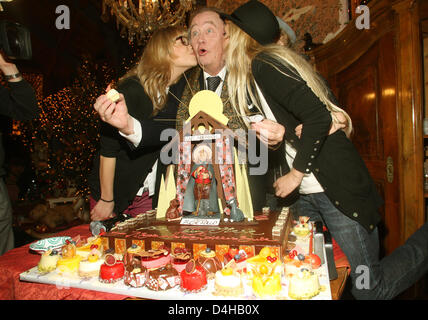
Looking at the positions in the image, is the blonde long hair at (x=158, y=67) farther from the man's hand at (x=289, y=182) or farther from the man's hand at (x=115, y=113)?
the man's hand at (x=289, y=182)

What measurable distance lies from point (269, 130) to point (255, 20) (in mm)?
481

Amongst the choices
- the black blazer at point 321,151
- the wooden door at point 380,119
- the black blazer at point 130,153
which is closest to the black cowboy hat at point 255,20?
the black blazer at point 321,151

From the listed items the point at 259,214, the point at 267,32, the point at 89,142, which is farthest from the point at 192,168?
the point at 89,142

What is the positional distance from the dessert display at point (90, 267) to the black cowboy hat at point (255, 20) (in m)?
1.04

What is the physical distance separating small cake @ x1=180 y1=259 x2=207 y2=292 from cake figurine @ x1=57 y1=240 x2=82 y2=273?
0.42 m

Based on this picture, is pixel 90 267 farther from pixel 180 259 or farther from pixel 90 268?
pixel 180 259

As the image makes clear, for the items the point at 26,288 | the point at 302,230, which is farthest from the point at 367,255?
the point at 26,288

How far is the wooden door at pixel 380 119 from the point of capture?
6.89 feet

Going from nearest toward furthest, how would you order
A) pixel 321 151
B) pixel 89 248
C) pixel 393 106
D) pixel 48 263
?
pixel 48 263
pixel 89 248
pixel 321 151
pixel 393 106

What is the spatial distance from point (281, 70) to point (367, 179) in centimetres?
58

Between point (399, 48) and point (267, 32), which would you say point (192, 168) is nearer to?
point (267, 32)

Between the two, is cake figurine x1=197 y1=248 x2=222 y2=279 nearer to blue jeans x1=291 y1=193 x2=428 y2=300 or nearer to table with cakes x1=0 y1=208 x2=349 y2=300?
table with cakes x1=0 y1=208 x2=349 y2=300

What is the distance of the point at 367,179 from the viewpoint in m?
1.29

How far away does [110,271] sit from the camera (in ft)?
3.19
